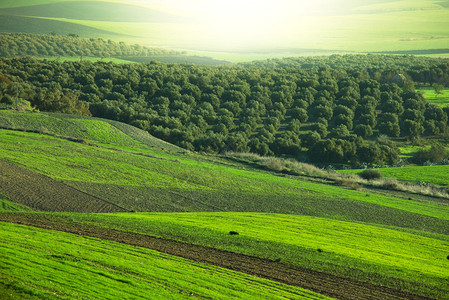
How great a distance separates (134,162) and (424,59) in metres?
155

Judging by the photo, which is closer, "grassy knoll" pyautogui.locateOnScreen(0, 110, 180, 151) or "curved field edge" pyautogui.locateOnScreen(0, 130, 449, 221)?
"curved field edge" pyautogui.locateOnScreen(0, 130, 449, 221)

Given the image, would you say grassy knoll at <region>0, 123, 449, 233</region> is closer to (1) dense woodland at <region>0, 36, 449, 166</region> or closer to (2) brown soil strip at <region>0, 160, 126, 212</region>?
(2) brown soil strip at <region>0, 160, 126, 212</region>

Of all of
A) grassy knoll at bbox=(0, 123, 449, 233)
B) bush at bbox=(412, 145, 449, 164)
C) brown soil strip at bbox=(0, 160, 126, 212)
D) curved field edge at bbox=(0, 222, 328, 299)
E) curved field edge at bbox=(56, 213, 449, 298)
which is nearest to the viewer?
curved field edge at bbox=(0, 222, 328, 299)

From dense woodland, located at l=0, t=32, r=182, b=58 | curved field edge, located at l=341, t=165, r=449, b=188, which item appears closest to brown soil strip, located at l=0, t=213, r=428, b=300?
curved field edge, located at l=341, t=165, r=449, b=188

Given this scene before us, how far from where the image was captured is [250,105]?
11881 centimetres

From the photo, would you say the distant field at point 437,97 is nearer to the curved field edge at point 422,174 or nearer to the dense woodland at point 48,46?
the curved field edge at point 422,174

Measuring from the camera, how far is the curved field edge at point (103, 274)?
19.5m

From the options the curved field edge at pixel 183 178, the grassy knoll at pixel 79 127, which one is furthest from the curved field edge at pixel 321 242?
the grassy knoll at pixel 79 127

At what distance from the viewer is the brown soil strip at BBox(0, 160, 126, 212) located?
4009 cm

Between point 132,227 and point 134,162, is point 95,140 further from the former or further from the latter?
point 132,227

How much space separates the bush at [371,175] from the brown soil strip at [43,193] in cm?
4592

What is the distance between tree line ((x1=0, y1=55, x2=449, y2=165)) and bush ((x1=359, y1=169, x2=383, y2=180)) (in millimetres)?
17795

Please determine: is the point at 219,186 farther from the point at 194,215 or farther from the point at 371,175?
the point at 371,175

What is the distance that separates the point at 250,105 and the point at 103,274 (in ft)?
326
